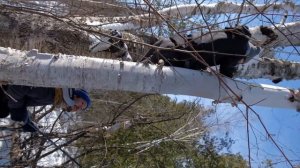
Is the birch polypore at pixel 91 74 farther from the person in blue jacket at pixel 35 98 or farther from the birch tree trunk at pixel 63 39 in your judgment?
the birch tree trunk at pixel 63 39

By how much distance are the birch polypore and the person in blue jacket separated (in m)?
0.82

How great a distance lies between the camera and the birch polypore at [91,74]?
103 inches

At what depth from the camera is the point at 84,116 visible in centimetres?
846

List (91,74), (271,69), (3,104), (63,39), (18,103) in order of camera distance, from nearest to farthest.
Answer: (91,74) → (18,103) → (3,104) → (271,69) → (63,39)

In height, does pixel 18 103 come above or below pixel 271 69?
below

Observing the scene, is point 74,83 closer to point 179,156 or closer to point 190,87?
point 190,87

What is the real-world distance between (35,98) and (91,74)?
1.20m

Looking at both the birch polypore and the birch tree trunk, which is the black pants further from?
the birch polypore

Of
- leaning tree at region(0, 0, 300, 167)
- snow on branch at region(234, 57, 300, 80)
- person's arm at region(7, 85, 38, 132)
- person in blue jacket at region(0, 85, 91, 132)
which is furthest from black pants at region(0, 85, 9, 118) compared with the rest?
snow on branch at region(234, 57, 300, 80)

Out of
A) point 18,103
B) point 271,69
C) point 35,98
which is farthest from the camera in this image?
point 271,69

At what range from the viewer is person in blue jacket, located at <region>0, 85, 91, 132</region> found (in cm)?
350

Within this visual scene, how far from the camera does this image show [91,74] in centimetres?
266

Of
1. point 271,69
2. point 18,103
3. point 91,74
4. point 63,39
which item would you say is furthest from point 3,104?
point 271,69

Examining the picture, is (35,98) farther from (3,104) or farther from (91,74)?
(91,74)
